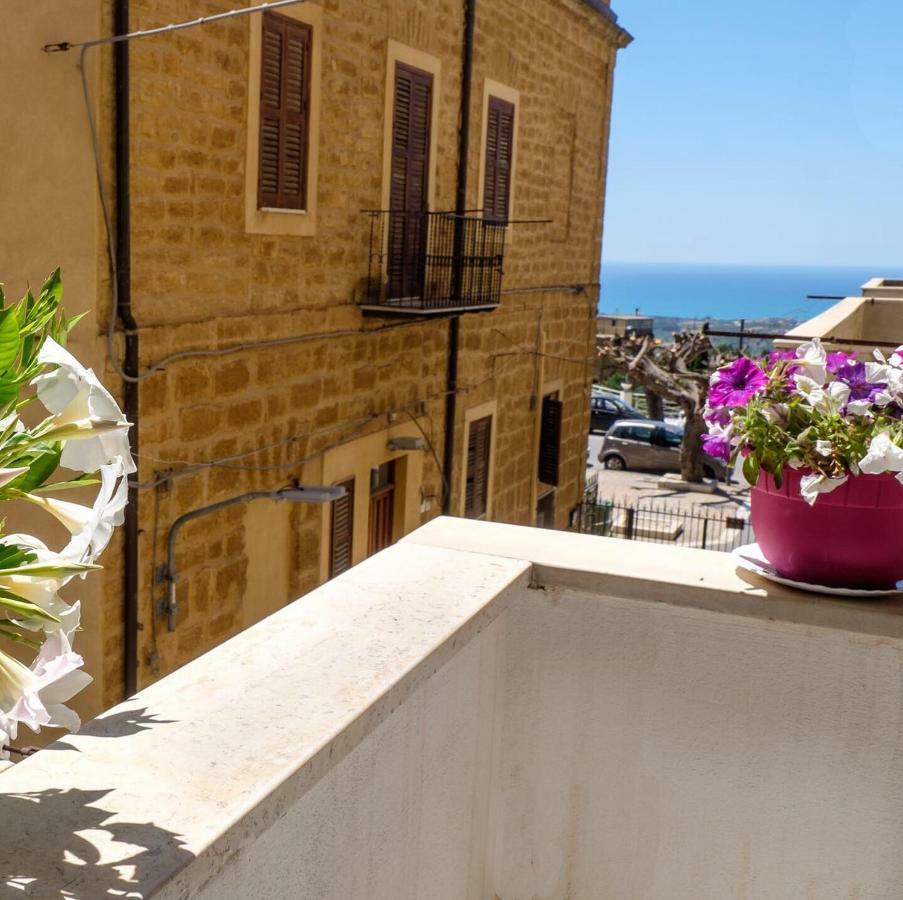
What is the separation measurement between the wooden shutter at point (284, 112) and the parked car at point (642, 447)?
2493 cm

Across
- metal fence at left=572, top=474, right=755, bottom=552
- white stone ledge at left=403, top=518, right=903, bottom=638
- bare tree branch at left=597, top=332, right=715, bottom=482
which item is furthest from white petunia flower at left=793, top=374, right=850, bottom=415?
bare tree branch at left=597, top=332, right=715, bottom=482

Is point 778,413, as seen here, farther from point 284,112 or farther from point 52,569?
point 284,112

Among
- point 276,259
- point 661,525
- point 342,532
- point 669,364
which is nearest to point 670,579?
point 276,259

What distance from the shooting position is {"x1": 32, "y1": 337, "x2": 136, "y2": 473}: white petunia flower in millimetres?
1224

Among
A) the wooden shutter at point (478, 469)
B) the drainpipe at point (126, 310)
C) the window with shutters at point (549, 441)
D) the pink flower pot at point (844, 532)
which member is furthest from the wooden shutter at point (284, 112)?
the window with shutters at point (549, 441)

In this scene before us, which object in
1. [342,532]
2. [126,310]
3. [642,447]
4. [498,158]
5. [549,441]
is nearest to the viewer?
[126,310]

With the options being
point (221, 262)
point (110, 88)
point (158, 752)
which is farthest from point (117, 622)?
point (158, 752)

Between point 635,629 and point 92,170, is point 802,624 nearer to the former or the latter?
point 635,629

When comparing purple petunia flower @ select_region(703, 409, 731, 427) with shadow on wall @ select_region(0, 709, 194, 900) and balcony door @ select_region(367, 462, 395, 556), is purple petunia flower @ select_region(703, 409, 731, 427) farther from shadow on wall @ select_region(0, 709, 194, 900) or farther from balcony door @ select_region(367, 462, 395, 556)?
balcony door @ select_region(367, 462, 395, 556)

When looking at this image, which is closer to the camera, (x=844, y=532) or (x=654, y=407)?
(x=844, y=532)

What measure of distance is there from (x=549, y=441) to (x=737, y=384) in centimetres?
1302

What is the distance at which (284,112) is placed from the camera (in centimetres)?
852

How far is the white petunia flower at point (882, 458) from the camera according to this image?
2379 mm

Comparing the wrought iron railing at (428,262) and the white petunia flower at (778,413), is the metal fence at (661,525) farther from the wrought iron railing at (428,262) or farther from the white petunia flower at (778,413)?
the white petunia flower at (778,413)
